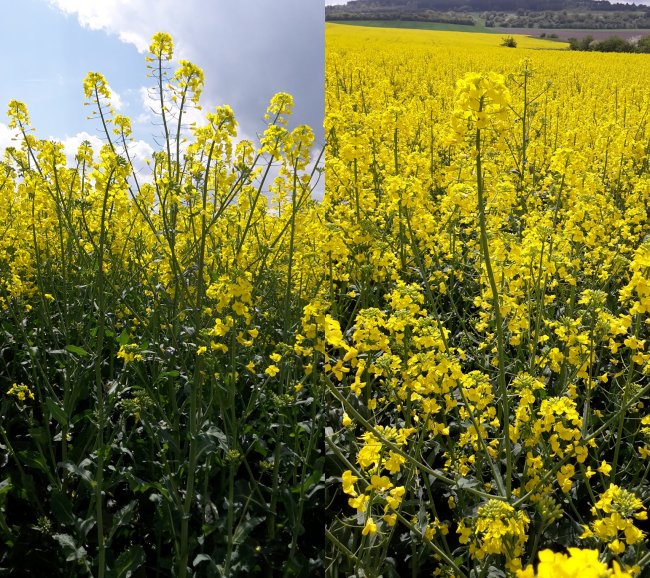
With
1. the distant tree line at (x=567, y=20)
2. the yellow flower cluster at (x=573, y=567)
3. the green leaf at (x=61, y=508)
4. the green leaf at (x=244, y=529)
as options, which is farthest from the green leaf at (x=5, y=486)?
the distant tree line at (x=567, y=20)

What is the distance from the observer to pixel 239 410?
316 cm

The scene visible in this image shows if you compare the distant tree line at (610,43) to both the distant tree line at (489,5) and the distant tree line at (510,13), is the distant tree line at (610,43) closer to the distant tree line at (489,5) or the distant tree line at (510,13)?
the distant tree line at (510,13)

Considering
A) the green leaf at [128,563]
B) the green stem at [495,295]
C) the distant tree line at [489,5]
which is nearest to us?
the green stem at [495,295]

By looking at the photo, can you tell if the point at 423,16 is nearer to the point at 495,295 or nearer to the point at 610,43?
the point at 610,43

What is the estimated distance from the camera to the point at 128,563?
2.31m

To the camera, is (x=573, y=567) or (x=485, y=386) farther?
(x=485, y=386)

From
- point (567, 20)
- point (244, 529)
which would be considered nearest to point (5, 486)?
point (244, 529)

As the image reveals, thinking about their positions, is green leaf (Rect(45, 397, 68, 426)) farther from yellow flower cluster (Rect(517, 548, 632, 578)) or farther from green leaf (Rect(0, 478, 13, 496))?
yellow flower cluster (Rect(517, 548, 632, 578))

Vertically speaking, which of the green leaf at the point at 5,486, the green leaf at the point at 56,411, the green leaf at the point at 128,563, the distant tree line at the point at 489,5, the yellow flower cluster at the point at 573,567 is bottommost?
the green leaf at the point at 128,563

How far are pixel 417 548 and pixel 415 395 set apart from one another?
33.8 inches

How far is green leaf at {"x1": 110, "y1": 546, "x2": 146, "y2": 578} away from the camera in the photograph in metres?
2.29

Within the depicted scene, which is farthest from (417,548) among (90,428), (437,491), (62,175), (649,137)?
(649,137)

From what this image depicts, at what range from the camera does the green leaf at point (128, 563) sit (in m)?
2.29

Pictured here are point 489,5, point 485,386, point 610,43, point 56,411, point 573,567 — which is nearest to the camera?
point 573,567
